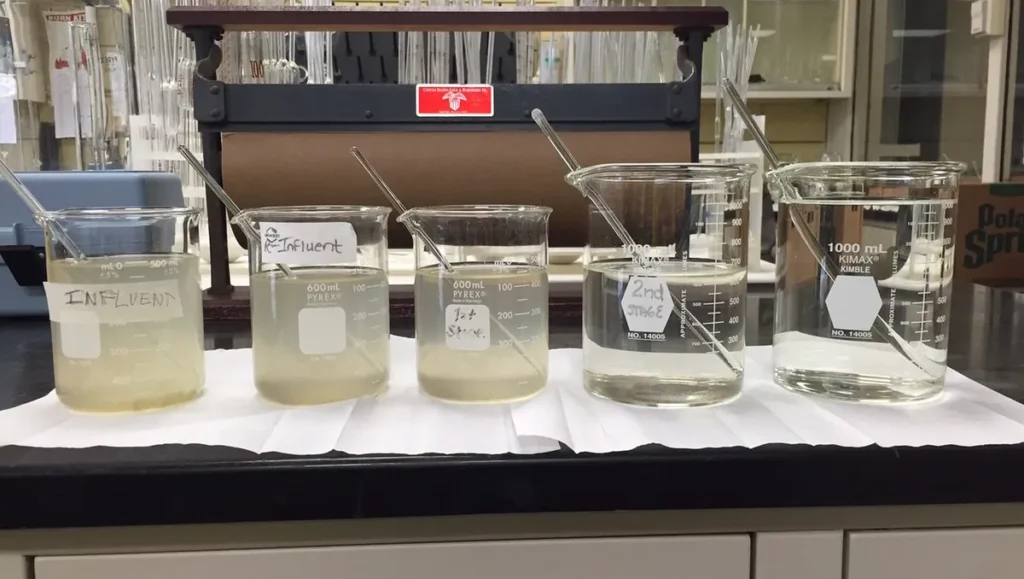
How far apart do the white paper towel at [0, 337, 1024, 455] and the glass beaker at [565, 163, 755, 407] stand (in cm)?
3

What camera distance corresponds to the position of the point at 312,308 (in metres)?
0.64

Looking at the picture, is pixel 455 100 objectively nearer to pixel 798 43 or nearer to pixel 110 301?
pixel 110 301

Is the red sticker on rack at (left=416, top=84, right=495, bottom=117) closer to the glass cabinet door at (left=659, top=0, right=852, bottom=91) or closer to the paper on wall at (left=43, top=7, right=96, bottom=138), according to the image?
the paper on wall at (left=43, top=7, right=96, bottom=138)

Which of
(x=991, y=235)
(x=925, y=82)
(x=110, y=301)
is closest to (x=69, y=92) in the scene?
(x=110, y=301)

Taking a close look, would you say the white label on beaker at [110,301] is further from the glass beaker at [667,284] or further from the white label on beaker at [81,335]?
the glass beaker at [667,284]

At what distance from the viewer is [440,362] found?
66 centimetres

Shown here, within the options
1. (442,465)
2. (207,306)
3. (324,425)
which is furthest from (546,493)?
(207,306)

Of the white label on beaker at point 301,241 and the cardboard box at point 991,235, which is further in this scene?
the cardboard box at point 991,235

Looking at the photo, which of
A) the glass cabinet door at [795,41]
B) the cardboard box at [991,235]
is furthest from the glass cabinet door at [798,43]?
the cardboard box at [991,235]

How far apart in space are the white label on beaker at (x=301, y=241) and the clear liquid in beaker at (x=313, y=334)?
0.01 m

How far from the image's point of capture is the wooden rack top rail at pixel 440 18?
0.98m

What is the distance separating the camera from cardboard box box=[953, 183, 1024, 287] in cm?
147

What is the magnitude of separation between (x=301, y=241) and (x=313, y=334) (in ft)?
0.25

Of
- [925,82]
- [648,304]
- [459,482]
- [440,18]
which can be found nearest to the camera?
[459,482]
